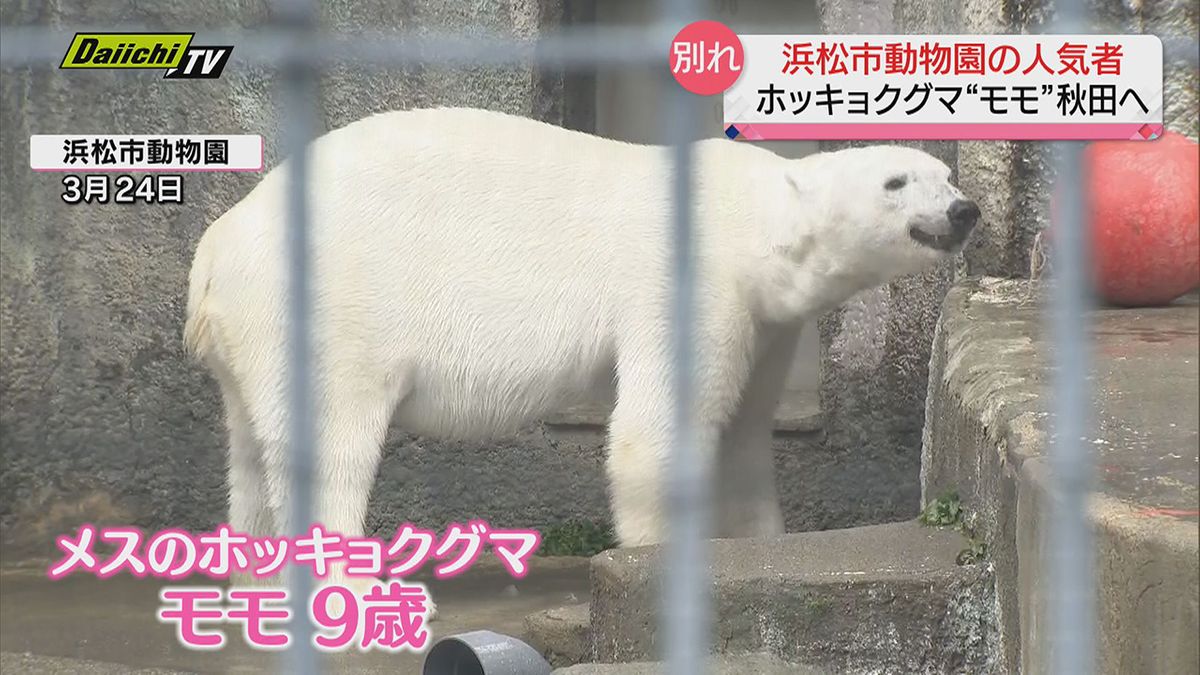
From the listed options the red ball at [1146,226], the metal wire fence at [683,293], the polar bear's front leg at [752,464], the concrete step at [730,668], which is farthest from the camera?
the polar bear's front leg at [752,464]

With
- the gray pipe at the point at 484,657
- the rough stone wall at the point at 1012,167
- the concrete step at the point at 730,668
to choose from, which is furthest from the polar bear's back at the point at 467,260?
the concrete step at the point at 730,668

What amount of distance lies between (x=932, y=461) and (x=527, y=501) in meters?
1.19

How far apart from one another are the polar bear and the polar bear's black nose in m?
0.01

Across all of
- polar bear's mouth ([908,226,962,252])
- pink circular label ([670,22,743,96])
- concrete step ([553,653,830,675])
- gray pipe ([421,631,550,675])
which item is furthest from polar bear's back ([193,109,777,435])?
pink circular label ([670,22,743,96])

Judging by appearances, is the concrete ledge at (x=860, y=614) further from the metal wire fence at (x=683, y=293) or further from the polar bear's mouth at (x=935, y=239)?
the metal wire fence at (x=683, y=293)

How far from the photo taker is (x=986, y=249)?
9.37ft

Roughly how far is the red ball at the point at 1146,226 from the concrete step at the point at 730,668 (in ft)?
2.75

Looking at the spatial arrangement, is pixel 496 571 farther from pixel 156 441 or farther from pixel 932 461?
pixel 932 461

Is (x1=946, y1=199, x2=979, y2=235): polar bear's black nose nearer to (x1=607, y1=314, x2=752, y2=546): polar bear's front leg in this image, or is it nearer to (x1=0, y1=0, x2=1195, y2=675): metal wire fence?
(x1=607, y1=314, x2=752, y2=546): polar bear's front leg

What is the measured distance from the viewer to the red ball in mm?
2279

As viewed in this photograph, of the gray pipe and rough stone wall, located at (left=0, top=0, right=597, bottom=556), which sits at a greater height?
rough stone wall, located at (left=0, top=0, right=597, bottom=556)

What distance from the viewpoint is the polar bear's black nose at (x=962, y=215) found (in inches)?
98.7

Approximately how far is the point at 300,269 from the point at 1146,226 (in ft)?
5.14

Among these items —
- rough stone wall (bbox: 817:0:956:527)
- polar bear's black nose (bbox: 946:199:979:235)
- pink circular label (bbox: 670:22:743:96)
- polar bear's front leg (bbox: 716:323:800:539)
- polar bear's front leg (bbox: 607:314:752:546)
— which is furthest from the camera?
rough stone wall (bbox: 817:0:956:527)
